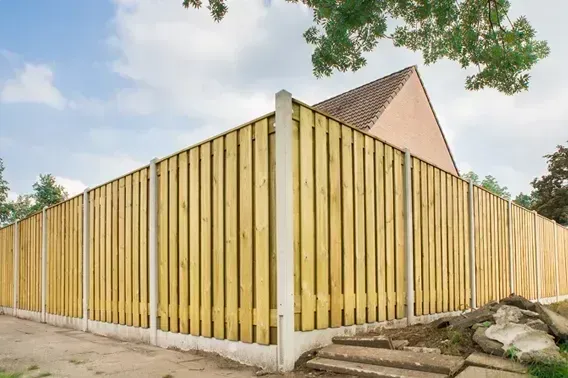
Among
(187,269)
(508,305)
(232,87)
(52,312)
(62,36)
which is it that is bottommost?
(52,312)

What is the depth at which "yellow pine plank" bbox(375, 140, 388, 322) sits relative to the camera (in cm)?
543

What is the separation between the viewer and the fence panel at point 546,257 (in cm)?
1219

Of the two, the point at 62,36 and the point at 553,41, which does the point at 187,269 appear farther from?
the point at 553,41

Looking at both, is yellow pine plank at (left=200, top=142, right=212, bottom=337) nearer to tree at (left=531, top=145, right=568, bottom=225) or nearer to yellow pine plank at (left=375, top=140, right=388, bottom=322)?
yellow pine plank at (left=375, top=140, right=388, bottom=322)

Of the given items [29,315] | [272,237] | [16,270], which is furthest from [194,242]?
[16,270]

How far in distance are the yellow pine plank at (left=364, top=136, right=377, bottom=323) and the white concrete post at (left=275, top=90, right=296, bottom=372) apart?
4.37 feet

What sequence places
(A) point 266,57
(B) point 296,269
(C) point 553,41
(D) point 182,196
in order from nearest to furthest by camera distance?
(B) point 296,269 → (D) point 182,196 → (A) point 266,57 → (C) point 553,41

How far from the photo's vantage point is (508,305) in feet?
17.0

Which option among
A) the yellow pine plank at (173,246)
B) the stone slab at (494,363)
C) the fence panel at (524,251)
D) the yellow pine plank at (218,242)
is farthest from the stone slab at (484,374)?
the fence panel at (524,251)

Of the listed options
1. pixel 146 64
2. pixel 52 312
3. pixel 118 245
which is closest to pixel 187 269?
pixel 118 245

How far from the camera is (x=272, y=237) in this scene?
4.42 metres

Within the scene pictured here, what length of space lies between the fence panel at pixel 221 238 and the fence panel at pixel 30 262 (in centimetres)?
559

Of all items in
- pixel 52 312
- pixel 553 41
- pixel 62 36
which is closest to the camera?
pixel 62 36

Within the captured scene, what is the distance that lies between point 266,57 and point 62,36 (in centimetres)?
288
